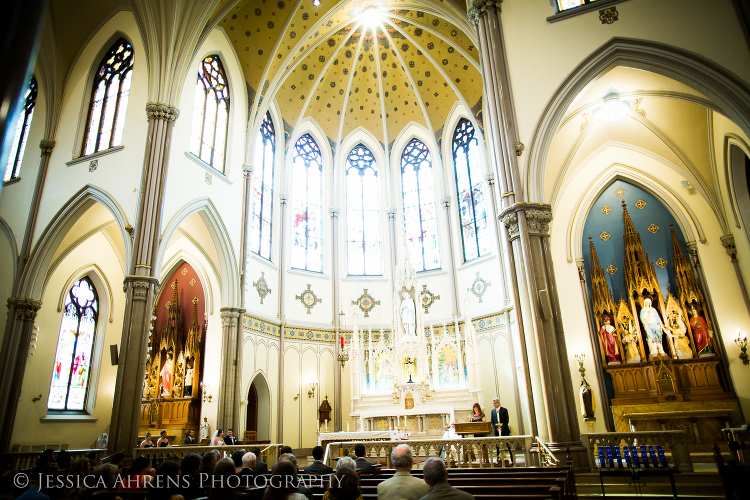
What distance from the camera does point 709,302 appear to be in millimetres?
13453

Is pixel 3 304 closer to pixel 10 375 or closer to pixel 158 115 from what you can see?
pixel 10 375

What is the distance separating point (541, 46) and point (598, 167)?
5.58 m

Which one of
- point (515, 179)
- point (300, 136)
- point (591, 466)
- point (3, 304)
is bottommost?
Result: point (591, 466)

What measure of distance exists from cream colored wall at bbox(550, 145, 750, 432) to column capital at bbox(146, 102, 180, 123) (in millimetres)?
11456

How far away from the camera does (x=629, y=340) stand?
1407 centimetres

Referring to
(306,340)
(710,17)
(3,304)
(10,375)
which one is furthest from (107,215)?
(710,17)

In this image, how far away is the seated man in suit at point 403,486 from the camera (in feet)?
12.7

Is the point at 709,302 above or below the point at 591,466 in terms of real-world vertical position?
above

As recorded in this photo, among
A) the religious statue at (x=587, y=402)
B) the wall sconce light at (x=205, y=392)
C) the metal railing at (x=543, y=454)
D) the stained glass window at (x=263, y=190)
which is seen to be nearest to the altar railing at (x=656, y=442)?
the metal railing at (x=543, y=454)

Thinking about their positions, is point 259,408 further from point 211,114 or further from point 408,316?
point 211,114

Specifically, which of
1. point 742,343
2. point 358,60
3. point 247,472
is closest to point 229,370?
point 247,472

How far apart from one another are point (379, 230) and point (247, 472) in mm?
16735

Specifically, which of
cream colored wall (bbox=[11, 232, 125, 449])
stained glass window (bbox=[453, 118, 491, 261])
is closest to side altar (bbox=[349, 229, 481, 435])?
stained glass window (bbox=[453, 118, 491, 261])

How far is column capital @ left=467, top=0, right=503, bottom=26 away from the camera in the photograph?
11.5 metres
